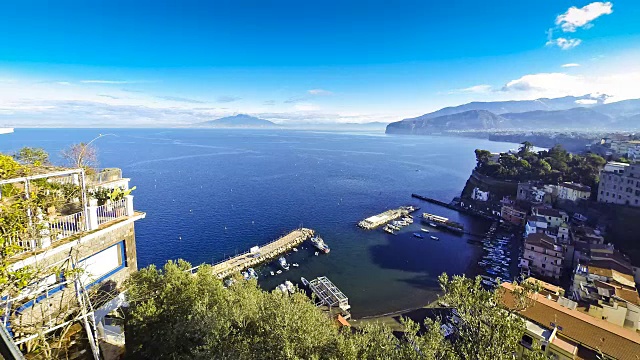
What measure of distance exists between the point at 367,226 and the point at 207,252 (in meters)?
20.1

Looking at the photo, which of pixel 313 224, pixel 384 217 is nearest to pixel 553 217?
pixel 384 217

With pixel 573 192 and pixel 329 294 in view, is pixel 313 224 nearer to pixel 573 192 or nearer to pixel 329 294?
pixel 329 294

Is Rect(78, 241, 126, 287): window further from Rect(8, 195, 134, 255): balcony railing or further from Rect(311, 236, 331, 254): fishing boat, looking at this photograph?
Rect(311, 236, 331, 254): fishing boat

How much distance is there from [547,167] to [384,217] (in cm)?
3105

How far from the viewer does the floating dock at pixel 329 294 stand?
76.2 feet

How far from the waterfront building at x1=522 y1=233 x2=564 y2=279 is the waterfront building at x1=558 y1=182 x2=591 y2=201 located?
15492mm

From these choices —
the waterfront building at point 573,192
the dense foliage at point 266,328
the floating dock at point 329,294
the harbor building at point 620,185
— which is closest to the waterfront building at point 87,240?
the dense foliage at point 266,328

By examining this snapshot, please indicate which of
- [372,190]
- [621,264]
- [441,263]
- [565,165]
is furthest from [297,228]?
[565,165]

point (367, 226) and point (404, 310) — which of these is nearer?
point (404, 310)

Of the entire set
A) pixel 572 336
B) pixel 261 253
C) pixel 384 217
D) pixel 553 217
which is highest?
pixel 553 217

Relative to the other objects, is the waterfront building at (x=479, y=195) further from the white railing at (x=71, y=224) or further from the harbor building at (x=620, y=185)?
the white railing at (x=71, y=224)

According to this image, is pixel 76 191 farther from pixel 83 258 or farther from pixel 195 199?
pixel 195 199

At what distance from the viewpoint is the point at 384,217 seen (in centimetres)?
4359

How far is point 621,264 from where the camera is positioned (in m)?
24.2
